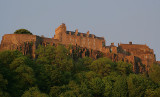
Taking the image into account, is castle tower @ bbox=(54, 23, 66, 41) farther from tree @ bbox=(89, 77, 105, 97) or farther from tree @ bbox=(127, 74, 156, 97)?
tree @ bbox=(127, 74, 156, 97)

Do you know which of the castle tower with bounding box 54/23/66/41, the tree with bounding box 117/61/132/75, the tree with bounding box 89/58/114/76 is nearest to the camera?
the tree with bounding box 89/58/114/76

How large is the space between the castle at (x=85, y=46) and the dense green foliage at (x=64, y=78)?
13.8 feet

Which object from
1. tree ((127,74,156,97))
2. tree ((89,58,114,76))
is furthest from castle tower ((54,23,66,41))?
tree ((127,74,156,97))

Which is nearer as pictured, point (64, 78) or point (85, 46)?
point (64, 78)

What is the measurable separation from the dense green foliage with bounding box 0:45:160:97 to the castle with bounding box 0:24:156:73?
4212 millimetres

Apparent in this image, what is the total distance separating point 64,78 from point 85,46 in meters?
32.9

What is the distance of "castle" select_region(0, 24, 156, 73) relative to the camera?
65312mm

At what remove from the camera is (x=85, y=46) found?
81688mm

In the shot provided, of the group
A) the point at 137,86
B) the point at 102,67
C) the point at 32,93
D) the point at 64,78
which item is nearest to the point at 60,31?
the point at 102,67

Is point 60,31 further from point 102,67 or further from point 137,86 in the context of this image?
point 137,86

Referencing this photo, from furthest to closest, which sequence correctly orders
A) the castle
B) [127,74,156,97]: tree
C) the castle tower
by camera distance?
1. the castle tower
2. the castle
3. [127,74,156,97]: tree

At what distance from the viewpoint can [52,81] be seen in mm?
48031

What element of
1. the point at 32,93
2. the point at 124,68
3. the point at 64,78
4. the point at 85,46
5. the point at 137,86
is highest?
the point at 85,46

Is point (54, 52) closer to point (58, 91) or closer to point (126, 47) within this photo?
point (58, 91)
